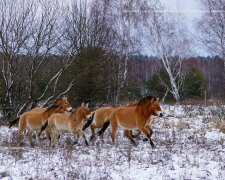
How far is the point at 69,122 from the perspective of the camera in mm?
13242

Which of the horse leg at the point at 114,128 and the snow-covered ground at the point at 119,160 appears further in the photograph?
the horse leg at the point at 114,128

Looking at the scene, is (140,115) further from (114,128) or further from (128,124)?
(114,128)

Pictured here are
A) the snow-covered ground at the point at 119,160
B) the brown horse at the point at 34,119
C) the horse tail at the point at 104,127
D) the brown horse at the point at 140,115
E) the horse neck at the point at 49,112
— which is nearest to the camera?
the snow-covered ground at the point at 119,160

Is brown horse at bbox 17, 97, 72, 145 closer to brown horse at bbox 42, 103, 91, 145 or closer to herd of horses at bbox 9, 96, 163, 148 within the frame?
herd of horses at bbox 9, 96, 163, 148

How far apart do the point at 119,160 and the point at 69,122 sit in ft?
11.0

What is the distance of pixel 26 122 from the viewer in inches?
564

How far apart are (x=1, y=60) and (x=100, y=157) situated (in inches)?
443

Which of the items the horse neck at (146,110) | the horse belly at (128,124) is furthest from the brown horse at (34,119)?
the horse neck at (146,110)

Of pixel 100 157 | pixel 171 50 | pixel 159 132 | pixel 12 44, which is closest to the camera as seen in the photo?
pixel 100 157

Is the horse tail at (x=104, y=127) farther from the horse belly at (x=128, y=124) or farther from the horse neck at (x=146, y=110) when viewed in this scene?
the horse neck at (x=146, y=110)

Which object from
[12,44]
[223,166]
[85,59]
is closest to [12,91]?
[12,44]

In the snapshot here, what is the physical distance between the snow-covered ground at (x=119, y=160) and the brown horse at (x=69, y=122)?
0.39 m

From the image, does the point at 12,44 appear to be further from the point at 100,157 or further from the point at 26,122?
the point at 100,157

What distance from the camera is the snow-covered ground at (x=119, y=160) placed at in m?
9.02
